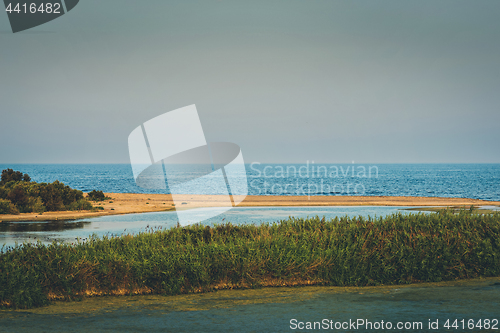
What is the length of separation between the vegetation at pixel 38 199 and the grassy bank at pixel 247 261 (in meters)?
22.0

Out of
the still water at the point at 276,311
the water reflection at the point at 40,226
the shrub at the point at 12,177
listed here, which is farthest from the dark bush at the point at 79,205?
the still water at the point at 276,311

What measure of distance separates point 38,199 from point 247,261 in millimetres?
26555

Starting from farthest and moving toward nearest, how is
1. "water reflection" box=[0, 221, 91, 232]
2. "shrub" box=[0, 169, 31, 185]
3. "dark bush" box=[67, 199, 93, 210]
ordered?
"shrub" box=[0, 169, 31, 185] → "dark bush" box=[67, 199, 93, 210] → "water reflection" box=[0, 221, 91, 232]

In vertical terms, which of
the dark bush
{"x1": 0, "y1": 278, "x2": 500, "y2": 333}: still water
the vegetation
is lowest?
the dark bush

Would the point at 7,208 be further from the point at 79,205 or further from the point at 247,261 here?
the point at 247,261

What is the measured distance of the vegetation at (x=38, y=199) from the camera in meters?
30.3

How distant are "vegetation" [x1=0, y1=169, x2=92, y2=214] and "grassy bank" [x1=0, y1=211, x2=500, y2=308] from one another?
2204 centimetres

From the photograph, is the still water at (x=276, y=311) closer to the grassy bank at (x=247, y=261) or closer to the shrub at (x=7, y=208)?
the grassy bank at (x=247, y=261)

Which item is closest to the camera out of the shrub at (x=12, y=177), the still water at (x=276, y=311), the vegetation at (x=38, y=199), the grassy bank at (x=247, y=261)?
the still water at (x=276, y=311)

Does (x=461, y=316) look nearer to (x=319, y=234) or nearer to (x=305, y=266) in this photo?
(x=305, y=266)

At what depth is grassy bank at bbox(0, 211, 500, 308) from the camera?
925 centimetres

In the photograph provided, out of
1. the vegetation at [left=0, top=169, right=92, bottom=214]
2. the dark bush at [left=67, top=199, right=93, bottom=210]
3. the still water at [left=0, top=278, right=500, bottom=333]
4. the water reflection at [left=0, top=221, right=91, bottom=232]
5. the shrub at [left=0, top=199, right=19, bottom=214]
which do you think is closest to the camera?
the still water at [left=0, top=278, right=500, bottom=333]

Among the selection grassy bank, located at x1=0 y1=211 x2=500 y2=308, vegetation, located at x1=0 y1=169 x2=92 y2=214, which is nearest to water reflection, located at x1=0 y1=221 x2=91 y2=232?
vegetation, located at x1=0 y1=169 x2=92 y2=214

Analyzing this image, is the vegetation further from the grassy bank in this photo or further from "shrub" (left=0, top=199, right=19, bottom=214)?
the grassy bank
